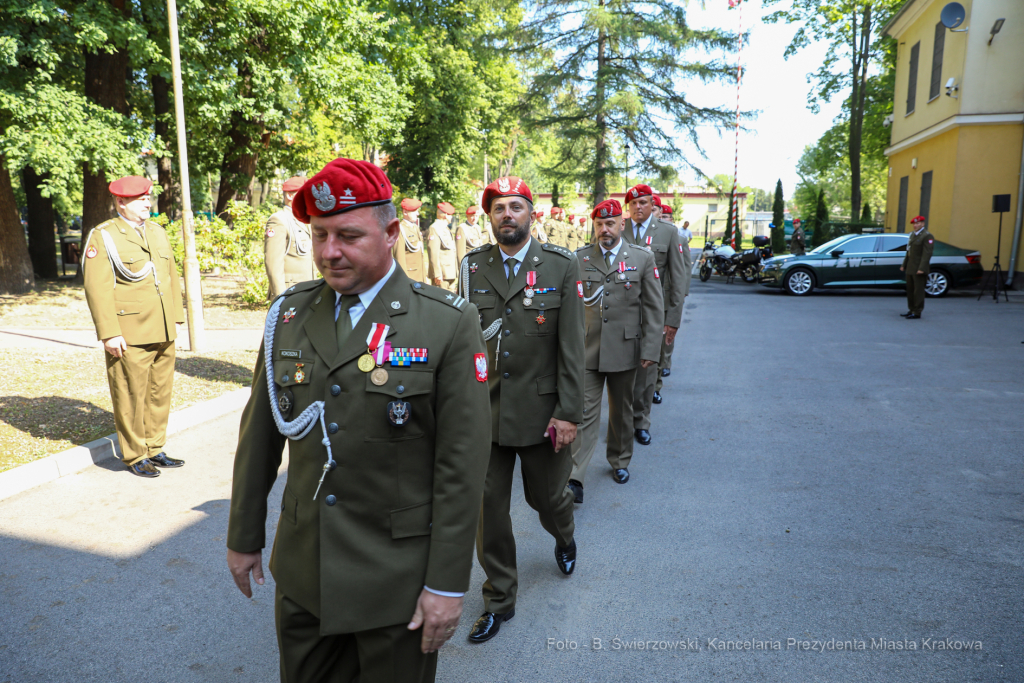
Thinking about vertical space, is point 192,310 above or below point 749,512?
above

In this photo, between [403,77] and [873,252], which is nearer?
[873,252]

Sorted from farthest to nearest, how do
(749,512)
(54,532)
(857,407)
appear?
(857,407) → (749,512) → (54,532)

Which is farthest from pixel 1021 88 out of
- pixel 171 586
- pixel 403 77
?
pixel 171 586

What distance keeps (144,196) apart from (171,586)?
323cm

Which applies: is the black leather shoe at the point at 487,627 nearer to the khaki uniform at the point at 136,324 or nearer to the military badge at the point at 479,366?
the military badge at the point at 479,366

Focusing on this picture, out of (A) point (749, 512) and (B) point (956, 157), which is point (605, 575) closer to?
(A) point (749, 512)

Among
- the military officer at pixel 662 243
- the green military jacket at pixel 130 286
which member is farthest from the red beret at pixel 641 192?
the green military jacket at pixel 130 286

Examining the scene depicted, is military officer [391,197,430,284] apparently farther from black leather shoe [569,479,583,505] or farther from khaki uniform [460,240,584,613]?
khaki uniform [460,240,584,613]

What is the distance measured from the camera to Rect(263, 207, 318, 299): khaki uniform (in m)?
6.81

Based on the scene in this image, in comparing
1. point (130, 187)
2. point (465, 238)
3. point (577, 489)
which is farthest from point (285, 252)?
point (465, 238)

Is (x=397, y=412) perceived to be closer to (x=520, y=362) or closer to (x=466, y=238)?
(x=520, y=362)

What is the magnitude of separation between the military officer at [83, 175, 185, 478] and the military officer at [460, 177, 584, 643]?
315 centimetres

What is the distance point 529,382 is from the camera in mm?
3662

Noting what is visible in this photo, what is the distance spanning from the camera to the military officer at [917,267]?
14.1 metres
